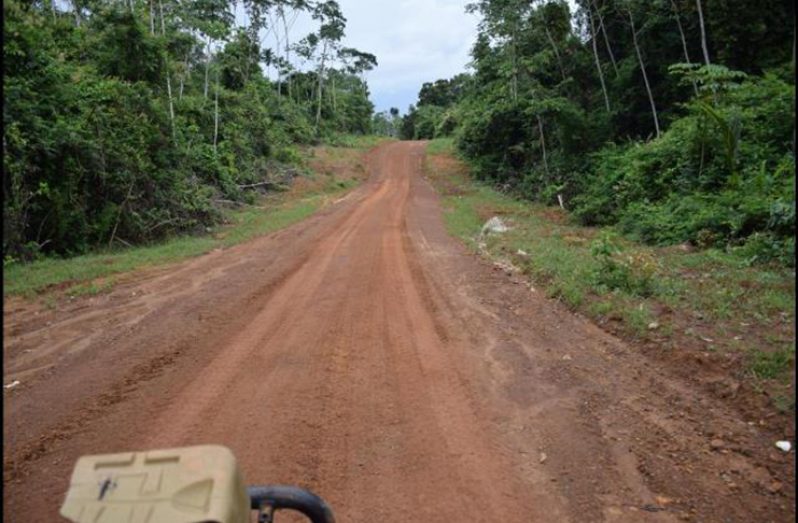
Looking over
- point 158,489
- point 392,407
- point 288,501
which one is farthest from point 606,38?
point 158,489

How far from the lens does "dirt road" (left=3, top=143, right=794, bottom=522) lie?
358cm

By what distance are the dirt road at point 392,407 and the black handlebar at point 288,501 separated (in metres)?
1.13

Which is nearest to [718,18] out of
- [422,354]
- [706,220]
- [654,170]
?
[654,170]

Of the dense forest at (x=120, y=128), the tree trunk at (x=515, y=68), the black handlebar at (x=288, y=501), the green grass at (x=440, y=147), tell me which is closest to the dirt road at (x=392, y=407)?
the black handlebar at (x=288, y=501)

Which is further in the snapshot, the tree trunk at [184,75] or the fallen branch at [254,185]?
the fallen branch at [254,185]

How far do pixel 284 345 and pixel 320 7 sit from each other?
42479mm

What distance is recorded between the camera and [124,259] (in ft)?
36.7

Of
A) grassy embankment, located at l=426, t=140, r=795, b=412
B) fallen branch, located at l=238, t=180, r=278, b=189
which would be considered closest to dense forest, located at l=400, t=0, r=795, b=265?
grassy embankment, located at l=426, t=140, r=795, b=412

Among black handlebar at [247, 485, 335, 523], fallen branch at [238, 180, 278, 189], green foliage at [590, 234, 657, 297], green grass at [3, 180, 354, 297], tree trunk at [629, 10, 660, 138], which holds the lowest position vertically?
green grass at [3, 180, 354, 297]

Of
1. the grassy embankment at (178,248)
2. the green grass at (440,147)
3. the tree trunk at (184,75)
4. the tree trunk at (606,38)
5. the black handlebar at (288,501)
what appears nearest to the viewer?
the black handlebar at (288,501)

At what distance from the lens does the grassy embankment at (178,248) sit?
30.0 feet

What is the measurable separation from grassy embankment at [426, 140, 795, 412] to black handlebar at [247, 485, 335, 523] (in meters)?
4.00

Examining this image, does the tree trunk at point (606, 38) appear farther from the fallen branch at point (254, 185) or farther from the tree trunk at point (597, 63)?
the fallen branch at point (254, 185)

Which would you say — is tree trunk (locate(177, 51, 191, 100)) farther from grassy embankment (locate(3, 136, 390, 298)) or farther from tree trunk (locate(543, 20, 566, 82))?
tree trunk (locate(543, 20, 566, 82))
